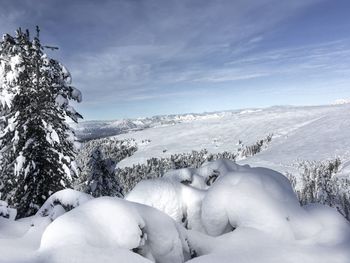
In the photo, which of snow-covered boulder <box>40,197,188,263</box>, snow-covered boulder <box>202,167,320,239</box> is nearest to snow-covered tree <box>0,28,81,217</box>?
snow-covered boulder <box>202,167,320,239</box>

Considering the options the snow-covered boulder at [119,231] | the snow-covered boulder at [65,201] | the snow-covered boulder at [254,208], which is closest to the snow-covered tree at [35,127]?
the snow-covered boulder at [65,201]

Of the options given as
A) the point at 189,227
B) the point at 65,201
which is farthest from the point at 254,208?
the point at 65,201

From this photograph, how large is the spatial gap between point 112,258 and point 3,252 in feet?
4.29

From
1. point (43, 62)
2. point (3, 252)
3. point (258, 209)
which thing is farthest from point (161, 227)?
point (43, 62)

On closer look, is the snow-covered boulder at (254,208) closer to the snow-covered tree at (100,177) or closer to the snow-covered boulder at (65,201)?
the snow-covered boulder at (65,201)

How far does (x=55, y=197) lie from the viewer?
316 inches

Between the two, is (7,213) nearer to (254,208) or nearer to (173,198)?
(173,198)

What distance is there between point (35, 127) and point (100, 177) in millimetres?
13663

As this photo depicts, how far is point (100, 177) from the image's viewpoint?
1080 inches

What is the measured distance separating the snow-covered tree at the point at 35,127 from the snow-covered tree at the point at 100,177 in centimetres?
1223

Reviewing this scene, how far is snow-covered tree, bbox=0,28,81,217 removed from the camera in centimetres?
1380

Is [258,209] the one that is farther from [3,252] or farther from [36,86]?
[36,86]

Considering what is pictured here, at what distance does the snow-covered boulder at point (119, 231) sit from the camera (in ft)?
14.3

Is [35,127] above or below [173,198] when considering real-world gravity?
above
